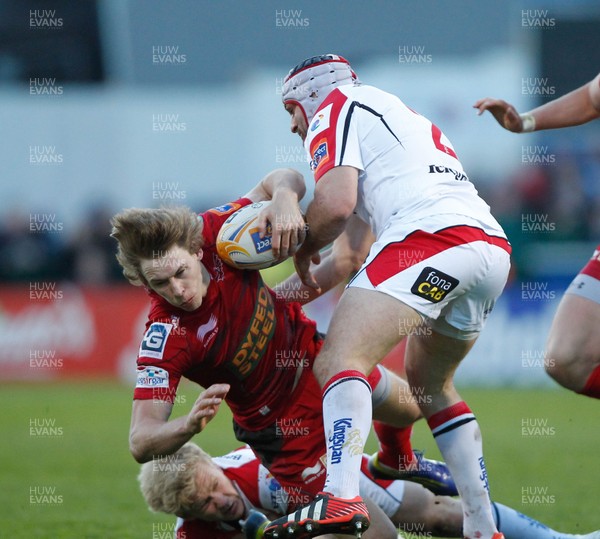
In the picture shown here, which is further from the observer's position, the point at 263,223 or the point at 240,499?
the point at 240,499

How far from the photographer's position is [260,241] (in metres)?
4.60

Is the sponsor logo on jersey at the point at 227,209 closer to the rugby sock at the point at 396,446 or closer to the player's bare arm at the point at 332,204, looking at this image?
the player's bare arm at the point at 332,204

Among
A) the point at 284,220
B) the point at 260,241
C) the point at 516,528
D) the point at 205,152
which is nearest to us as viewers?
the point at 284,220

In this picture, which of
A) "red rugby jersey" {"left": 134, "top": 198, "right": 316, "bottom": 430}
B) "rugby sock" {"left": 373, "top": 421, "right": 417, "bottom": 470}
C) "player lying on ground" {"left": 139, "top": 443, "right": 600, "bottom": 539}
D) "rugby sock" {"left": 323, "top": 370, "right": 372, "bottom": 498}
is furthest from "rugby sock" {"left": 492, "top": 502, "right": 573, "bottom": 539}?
"rugby sock" {"left": 323, "top": 370, "right": 372, "bottom": 498}

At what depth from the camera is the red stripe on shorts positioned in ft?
14.5

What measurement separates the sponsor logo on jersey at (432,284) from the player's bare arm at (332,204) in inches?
16.7

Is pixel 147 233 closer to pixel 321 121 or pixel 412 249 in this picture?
pixel 321 121

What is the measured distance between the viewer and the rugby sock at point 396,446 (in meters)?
5.51

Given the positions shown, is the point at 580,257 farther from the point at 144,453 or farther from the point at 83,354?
the point at 144,453

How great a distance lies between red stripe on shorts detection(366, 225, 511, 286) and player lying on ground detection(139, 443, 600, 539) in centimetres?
143

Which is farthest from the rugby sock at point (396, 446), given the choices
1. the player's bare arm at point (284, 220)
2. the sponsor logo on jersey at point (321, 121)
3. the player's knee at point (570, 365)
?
the sponsor logo on jersey at point (321, 121)

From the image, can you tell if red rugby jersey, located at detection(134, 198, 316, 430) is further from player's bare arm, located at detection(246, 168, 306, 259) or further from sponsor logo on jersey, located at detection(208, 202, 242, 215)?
player's bare arm, located at detection(246, 168, 306, 259)

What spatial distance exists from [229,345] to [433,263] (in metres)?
1.08

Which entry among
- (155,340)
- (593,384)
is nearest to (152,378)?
(155,340)
